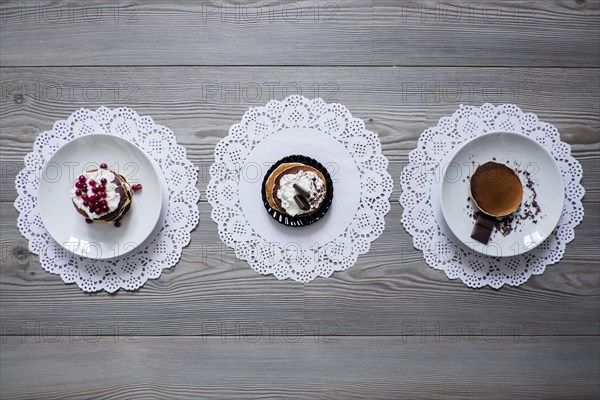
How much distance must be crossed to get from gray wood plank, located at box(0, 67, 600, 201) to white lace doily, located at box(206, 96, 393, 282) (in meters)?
0.04

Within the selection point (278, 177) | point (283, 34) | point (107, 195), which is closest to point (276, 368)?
point (278, 177)

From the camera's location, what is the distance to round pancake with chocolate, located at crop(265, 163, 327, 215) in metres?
1.41

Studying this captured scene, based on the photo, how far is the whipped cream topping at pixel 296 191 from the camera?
1.38 m

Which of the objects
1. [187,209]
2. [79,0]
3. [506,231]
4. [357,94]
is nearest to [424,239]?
[506,231]

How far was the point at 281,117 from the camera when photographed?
58.4 inches

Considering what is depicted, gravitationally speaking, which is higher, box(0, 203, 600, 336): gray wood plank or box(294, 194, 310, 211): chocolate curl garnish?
box(294, 194, 310, 211): chocolate curl garnish

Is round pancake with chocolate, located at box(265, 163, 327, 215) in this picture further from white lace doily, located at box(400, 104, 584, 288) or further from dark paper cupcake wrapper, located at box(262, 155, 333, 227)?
white lace doily, located at box(400, 104, 584, 288)

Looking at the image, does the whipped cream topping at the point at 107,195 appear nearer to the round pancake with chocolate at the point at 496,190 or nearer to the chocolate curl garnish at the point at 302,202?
the chocolate curl garnish at the point at 302,202

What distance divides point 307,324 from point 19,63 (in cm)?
122

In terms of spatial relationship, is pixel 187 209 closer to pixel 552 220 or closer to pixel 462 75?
pixel 462 75

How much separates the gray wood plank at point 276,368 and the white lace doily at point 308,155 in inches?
10.4

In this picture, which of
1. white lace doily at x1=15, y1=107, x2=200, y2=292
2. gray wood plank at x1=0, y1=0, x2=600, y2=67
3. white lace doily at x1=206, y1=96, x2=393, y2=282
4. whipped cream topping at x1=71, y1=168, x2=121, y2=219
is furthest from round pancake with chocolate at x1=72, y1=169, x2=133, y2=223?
gray wood plank at x1=0, y1=0, x2=600, y2=67

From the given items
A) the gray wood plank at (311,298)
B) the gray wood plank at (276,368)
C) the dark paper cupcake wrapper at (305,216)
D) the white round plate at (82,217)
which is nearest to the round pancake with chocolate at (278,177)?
the dark paper cupcake wrapper at (305,216)

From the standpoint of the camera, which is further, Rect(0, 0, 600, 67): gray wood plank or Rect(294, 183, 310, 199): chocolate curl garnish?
Rect(0, 0, 600, 67): gray wood plank
